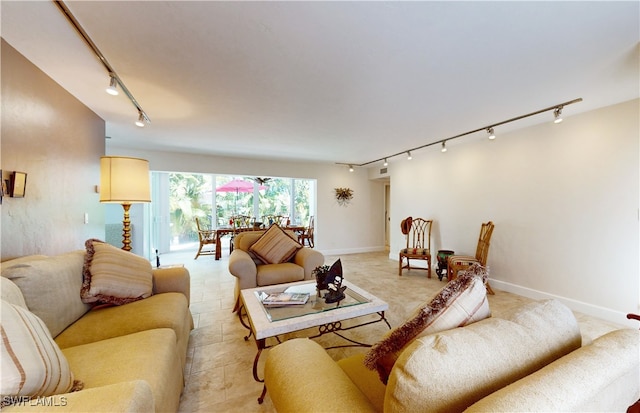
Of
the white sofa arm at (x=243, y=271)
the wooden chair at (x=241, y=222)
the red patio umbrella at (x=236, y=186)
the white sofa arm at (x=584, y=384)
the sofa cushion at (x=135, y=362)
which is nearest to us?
the white sofa arm at (x=584, y=384)

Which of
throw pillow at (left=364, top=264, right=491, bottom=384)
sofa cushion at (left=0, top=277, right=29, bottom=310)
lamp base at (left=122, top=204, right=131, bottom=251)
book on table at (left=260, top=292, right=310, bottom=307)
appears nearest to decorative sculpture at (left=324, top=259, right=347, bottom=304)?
book on table at (left=260, top=292, right=310, bottom=307)

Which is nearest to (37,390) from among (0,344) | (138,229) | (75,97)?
(0,344)

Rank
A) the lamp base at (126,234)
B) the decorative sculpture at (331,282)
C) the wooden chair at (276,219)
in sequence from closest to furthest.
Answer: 1. the decorative sculpture at (331,282)
2. the lamp base at (126,234)
3. the wooden chair at (276,219)

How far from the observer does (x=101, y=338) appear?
140 centimetres

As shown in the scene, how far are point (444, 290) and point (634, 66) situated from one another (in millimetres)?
2546

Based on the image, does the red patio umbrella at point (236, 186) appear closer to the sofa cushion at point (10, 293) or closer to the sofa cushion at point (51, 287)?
the sofa cushion at point (51, 287)

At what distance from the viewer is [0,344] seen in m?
0.72

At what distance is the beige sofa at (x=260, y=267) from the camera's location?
2.66 meters

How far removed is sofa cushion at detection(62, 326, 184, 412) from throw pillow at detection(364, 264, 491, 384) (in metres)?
0.97

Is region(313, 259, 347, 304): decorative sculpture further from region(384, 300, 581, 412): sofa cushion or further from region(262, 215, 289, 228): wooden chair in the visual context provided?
region(262, 215, 289, 228): wooden chair

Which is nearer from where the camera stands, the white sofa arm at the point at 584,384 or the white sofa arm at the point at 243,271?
the white sofa arm at the point at 584,384

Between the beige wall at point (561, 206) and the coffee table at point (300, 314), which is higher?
the beige wall at point (561, 206)

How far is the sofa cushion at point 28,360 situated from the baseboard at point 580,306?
14.0 feet

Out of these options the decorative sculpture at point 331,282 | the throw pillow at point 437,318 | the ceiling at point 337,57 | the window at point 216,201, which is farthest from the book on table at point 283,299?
the window at point 216,201
